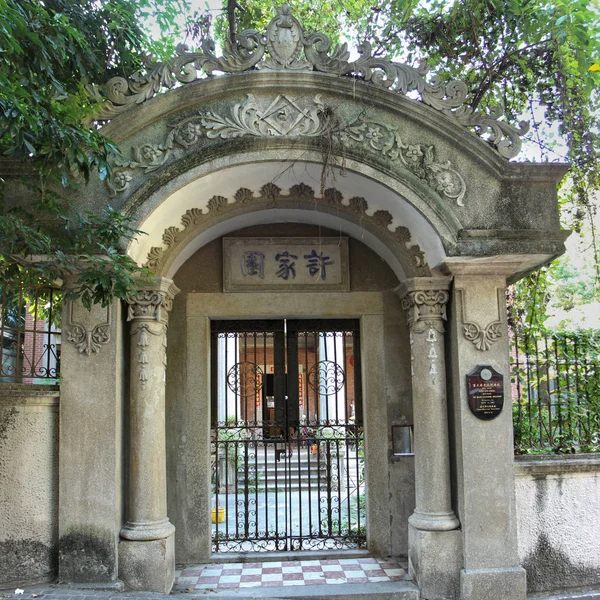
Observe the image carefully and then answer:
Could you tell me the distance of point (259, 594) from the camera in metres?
5.81

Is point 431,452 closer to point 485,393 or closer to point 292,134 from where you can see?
point 485,393

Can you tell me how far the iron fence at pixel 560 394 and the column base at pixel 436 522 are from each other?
1.20 meters

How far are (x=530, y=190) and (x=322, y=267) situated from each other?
248 cm

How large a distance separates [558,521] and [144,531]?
13.7ft

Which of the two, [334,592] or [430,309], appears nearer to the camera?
[334,592]

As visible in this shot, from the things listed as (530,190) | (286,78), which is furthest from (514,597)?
(286,78)

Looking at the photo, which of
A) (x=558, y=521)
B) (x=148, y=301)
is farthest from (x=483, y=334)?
(x=148, y=301)

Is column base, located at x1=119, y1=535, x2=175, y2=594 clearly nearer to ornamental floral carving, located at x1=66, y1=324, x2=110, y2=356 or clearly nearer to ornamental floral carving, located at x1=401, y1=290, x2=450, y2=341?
→ ornamental floral carving, located at x1=66, y1=324, x2=110, y2=356

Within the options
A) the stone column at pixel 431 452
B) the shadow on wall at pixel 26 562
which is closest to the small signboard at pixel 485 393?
the stone column at pixel 431 452

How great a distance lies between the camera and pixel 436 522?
19.9ft

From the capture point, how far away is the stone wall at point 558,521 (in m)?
6.13

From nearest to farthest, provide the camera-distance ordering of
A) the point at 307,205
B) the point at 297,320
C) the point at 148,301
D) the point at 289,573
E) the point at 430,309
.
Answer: the point at 148,301
the point at 430,309
the point at 289,573
the point at 307,205
the point at 297,320

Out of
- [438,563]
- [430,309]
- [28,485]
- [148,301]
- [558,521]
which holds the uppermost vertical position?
[148,301]

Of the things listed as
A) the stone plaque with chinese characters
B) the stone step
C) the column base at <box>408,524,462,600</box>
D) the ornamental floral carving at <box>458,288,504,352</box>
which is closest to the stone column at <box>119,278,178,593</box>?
the stone step
